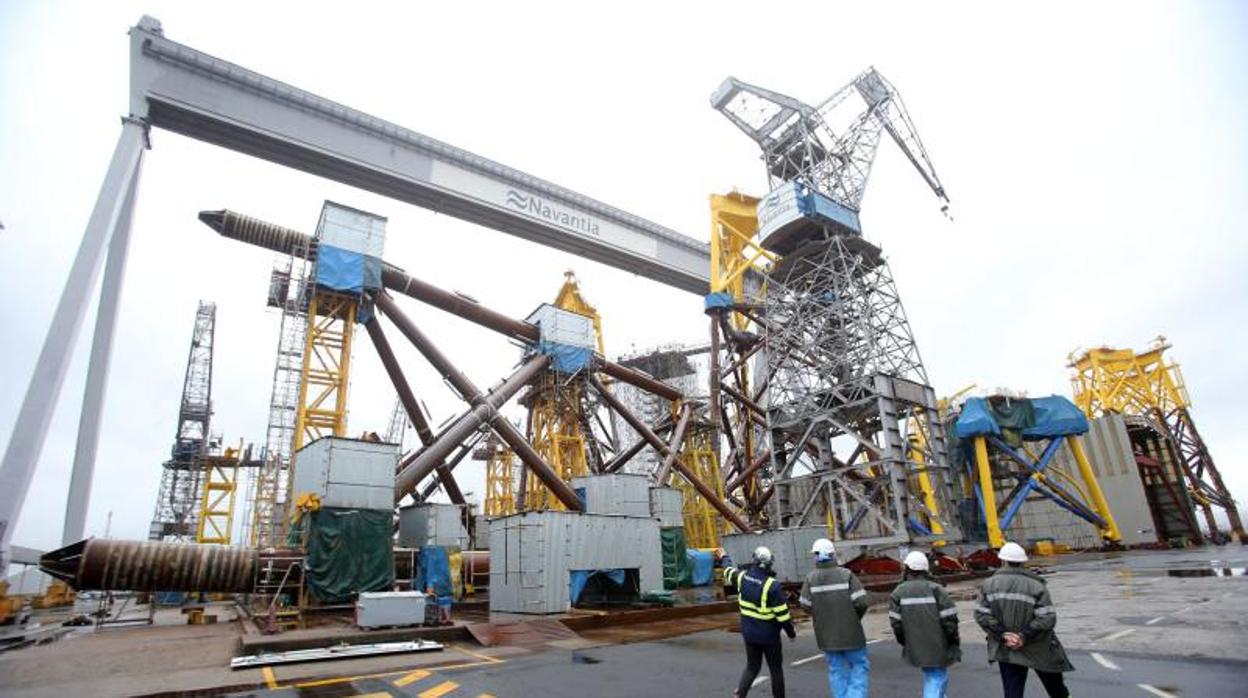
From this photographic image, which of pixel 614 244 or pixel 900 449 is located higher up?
pixel 614 244

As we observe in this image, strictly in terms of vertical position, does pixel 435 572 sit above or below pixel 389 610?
above

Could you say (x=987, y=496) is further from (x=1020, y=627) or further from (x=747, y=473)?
(x=1020, y=627)

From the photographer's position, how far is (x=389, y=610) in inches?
543

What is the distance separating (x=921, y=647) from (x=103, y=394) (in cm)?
2633

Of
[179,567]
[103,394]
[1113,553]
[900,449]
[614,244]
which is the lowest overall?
[1113,553]

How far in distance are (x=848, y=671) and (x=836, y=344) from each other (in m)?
25.5

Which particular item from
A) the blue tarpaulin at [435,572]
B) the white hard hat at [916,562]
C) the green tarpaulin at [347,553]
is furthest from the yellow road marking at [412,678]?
the blue tarpaulin at [435,572]

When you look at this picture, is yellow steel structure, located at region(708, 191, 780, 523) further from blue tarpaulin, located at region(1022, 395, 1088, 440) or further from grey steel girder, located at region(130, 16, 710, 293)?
blue tarpaulin, located at region(1022, 395, 1088, 440)

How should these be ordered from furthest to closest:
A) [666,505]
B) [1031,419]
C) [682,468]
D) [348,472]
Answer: [682,468]
[1031,419]
[666,505]
[348,472]

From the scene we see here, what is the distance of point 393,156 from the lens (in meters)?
30.0

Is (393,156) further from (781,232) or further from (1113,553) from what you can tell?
(1113,553)

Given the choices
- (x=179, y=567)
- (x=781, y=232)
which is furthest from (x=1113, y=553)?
(x=179, y=567)

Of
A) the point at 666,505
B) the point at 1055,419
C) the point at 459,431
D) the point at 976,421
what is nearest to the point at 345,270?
the point at 459,431

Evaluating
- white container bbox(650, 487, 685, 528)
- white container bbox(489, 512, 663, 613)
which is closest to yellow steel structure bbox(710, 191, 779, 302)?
white container bbox(650, 487, 685, 528)
